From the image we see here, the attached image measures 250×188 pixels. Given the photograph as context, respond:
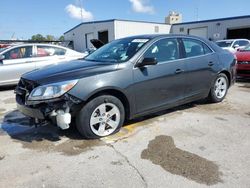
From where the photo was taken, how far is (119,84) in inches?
149

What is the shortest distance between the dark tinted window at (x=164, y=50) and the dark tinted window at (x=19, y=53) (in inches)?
203

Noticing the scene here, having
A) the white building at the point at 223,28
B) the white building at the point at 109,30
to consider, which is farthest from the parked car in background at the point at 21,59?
the white building at the point at 223,28

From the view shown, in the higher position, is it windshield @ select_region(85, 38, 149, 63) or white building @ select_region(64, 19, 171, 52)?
white building @ select_region(64, 19, 171, 52)

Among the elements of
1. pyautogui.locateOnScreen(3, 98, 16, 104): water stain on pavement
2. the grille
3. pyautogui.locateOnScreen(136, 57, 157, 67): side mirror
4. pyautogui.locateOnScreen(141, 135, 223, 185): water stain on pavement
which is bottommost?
pyautogui.locateOnScreen(141, 135, 223, 185): water stain on pavement

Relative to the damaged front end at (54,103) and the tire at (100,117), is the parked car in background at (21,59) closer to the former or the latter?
the damaged front end at (54,103)

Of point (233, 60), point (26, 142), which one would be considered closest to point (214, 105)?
point (233, 60)

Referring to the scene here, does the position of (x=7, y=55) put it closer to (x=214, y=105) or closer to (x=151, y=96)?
(x=151, y=96)

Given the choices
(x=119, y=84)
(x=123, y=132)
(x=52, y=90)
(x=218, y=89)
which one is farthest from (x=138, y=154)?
(x=218, y=89)

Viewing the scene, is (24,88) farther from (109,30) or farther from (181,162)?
(109,30)

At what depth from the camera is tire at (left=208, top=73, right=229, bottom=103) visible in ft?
18.1

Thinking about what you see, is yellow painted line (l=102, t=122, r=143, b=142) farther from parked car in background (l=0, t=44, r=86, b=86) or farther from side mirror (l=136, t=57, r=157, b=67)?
parked car in background (l=0, t=44, r=86, b=86)

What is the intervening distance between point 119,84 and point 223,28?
26.9 metres

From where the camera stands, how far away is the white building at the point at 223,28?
2570cm

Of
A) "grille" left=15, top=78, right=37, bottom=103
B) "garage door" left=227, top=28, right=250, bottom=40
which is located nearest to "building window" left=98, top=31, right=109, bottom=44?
"garage door" left=227, top=28, right=250, bottom=40
